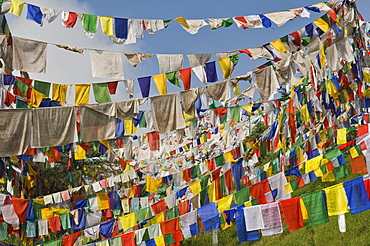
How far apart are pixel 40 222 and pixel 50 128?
17.7 ft

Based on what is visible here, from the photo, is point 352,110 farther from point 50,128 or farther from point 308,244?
point 50,128

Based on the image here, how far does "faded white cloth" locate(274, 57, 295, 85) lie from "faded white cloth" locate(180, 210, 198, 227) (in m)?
4.03

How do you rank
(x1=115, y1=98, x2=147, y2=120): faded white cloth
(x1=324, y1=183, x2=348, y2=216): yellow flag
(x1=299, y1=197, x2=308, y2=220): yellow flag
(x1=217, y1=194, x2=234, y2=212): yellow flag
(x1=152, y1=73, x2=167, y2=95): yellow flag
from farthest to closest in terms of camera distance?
(x1=152, y1=73, x2=167, y2=95): yellow flag
(x1=115, y1=98, x2=147, y2=120): faded white cloth
(x1=217, y1=194, x2=234, y2=212): yellow flag
(x1=299, y1=197, x2=308, y2=220): yellow flag
(x1=324, y1=183, x2=348, y2=216): yellow flag

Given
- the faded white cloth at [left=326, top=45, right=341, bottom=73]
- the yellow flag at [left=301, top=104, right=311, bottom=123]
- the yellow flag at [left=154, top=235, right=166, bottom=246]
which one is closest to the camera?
the yellow flag at [left=154, top=235, right=166, bottom=246]

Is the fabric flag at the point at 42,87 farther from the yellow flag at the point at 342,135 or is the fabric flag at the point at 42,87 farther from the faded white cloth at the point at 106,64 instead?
the yellow flag at the point at 342,135

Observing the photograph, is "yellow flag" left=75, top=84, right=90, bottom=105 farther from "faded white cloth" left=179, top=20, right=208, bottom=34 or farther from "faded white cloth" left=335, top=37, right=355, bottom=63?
"faded white cloth" left=335, top=37, right=355, bottom=63

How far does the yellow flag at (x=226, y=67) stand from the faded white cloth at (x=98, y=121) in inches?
116

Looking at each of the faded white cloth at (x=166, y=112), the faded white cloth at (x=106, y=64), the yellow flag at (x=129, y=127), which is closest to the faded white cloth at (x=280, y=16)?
the faded white cloth at (x=166, y=112)

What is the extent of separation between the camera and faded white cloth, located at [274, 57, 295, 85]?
356 inches

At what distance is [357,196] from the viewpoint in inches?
211

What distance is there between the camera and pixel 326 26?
8805 millimetres

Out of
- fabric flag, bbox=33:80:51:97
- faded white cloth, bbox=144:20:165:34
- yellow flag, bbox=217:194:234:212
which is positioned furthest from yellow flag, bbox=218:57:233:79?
fabric flag, bbox=33:80:51:97

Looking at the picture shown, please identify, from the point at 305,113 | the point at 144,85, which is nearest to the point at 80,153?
the point at 144,85

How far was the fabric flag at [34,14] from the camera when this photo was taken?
25.8ft
